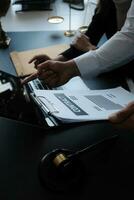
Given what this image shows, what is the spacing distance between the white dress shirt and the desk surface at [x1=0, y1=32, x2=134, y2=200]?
0.26m

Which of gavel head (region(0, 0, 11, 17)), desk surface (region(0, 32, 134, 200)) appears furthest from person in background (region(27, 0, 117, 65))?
gavel head (region(0, 0, 11, 17))

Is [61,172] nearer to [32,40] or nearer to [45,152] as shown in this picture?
[45,152]

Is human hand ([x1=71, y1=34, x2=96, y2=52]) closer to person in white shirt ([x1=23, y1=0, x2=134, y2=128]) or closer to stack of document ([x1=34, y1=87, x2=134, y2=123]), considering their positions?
person in white shirt ([x1=23, y1=0, x2=134, y2=128])

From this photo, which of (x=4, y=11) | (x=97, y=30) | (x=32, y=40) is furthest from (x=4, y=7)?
(x=97, y=30)

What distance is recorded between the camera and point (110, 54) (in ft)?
3.26

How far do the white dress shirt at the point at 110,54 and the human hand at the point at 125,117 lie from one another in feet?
0.93

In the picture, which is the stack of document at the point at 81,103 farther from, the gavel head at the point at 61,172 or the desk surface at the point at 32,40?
the desk surface at the point at 32,40

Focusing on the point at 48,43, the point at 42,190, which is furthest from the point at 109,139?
the point at 48,43

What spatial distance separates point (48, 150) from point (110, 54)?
45 cm

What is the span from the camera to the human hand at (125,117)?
72 cm

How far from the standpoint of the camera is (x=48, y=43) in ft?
4.65

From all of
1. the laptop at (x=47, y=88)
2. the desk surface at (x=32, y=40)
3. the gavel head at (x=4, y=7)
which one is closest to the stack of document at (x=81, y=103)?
the laptop at (x=47, y=88)

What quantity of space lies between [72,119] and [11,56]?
0.62 meters

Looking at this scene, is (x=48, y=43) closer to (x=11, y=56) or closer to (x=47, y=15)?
(x=11, y=56)
